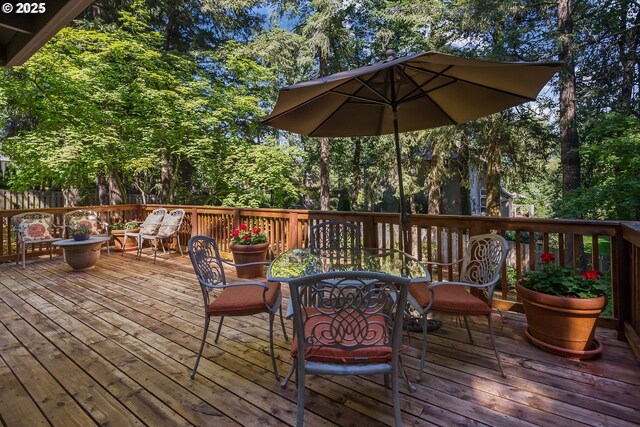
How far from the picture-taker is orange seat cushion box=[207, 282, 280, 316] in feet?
7.10

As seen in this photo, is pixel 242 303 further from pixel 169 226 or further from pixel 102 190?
pixel 102 190

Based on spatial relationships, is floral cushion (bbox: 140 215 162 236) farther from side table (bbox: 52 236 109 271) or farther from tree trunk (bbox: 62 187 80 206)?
tree trunk (bbox: 62 187 80 206)

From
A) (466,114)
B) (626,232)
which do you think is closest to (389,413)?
(626,232)

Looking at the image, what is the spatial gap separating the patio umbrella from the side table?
4148mm

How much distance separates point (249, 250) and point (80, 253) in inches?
114

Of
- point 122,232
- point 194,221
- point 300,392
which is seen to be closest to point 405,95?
point 300,392

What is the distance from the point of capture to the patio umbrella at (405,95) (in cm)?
198

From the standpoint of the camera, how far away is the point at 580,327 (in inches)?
90.0

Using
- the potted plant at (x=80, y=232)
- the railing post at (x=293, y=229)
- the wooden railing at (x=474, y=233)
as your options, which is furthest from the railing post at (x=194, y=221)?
the railing post at (x=293, y=229)

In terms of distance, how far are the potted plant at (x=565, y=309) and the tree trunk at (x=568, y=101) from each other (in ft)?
18.6

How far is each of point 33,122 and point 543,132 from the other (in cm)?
1548

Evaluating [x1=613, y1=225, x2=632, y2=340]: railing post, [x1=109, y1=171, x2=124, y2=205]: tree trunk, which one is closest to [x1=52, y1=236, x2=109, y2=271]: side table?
[x1=109, y1=171, x2=124, y2=205]: tree trunk

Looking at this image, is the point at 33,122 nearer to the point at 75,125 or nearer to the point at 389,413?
the point at 75,125

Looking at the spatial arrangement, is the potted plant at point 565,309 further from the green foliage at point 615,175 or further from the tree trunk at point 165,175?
the tree trunk at point 165,175
